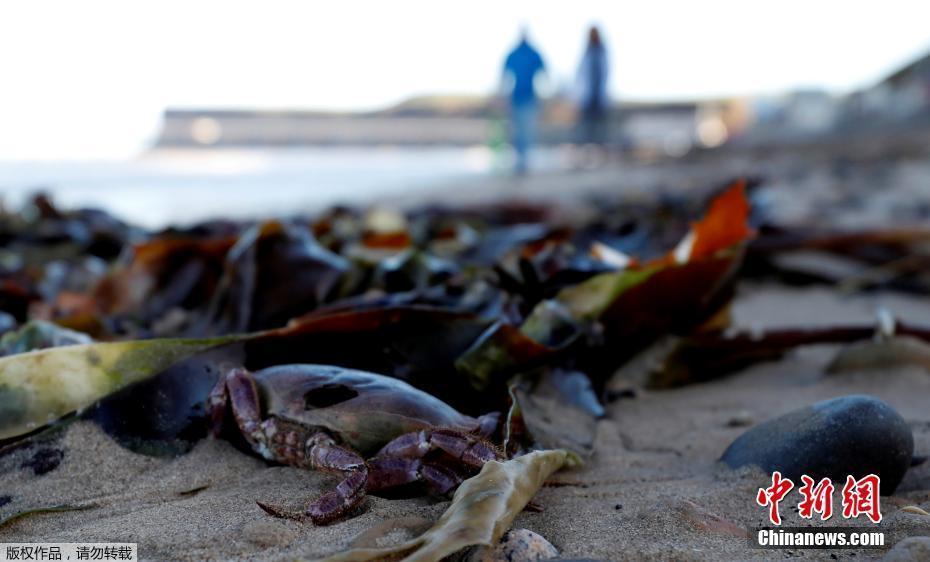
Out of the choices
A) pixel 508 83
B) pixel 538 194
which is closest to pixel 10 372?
pixel 538 194

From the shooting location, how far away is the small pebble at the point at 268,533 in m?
0.94

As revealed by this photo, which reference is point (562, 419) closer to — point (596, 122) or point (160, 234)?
point (160, 234)

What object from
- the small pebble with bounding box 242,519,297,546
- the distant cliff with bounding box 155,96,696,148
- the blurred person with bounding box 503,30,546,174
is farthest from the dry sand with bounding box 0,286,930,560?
the distant cliff with bounding box 155,96,696,148

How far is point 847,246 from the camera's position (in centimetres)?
271

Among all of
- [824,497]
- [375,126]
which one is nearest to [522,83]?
[824,497]

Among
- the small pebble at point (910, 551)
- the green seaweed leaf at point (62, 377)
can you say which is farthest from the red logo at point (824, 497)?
the green seaweed leaf at point (62, 377)

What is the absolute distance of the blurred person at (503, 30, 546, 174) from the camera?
37.6ft

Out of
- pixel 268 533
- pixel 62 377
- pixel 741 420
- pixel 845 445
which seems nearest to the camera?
pixel 268 533

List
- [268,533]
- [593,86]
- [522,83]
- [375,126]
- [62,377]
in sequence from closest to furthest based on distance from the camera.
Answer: [268,533] → [62,377] → [522,83] → [593,86] → [375,126]

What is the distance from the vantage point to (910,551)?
0.83 metres

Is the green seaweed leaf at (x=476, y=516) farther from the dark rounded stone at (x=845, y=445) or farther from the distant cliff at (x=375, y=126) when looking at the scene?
the distant cliff at (x=375, y=126)

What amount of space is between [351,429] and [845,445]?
2.16 ft

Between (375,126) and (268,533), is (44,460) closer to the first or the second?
(268,533)

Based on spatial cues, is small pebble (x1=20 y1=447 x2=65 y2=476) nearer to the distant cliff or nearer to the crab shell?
A: the crab shell
